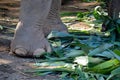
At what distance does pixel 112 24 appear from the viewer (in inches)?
136

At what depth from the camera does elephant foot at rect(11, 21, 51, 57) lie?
9.15 feet

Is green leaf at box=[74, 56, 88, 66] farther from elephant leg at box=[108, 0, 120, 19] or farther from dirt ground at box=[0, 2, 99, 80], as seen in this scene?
elephant leg at box=[108, 0, 120, 19]

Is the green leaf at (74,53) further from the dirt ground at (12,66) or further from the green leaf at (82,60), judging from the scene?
the dirt ground at (12,66)

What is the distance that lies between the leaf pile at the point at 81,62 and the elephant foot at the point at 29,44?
2.3 inches

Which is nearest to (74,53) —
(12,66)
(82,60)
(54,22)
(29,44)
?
(82,60)

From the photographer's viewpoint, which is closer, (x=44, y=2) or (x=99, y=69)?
(x=99, y=69)

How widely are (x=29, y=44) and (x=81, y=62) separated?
42cm

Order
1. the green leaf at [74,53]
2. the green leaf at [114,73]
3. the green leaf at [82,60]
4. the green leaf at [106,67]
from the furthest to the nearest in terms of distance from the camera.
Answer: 1. the green leaf at [74,53]
2. the green leaf at [82,60]
3. the green leaf at [106,67]
4. the green leaf at [114,73]

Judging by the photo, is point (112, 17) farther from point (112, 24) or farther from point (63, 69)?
point (63, 69)

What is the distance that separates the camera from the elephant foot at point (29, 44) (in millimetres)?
2789

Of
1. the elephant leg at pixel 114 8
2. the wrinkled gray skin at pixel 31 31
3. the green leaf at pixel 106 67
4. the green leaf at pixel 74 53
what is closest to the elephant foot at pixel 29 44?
the wrinkled gray skin at pixel 31 31

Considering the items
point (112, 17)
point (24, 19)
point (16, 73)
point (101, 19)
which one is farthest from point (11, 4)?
point (16, 73)

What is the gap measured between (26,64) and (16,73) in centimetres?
20

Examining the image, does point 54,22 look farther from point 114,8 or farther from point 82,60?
point 82,60
